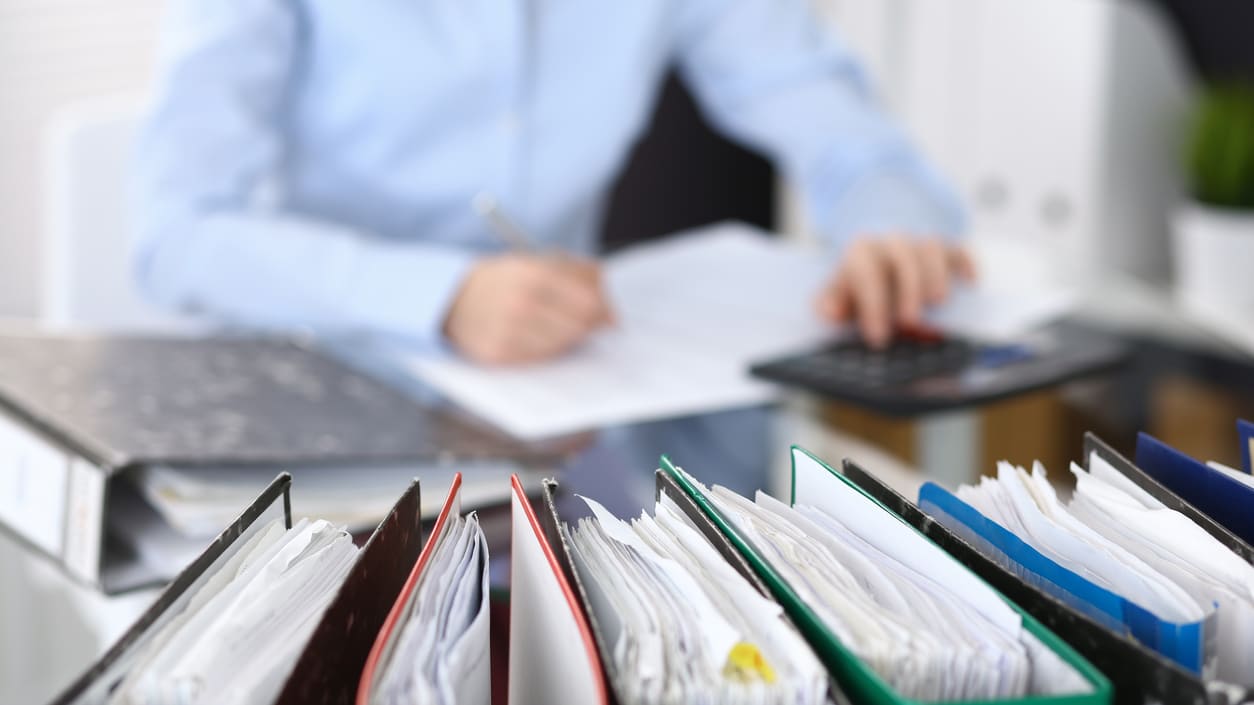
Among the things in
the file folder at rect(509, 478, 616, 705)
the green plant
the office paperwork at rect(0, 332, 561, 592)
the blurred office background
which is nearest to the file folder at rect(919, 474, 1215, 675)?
the file folder at rect(509, 478, 616, 705)

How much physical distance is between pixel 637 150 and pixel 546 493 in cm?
214

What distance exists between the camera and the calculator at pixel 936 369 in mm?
750

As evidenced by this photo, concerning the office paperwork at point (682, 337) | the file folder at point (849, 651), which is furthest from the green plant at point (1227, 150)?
the file folder at point (849, 651)

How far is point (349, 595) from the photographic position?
0.89 feet

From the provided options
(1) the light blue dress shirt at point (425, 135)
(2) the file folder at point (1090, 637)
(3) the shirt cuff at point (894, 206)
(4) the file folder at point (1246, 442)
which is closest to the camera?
(2) the file folder at point (1090, 637)

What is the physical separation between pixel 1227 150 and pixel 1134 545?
167 centimetres

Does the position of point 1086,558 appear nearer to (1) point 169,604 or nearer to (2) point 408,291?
(1) point 169,604

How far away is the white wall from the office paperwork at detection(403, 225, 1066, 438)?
1189mm

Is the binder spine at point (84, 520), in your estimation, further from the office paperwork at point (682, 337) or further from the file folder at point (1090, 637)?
the file folder at point (1090, 637)

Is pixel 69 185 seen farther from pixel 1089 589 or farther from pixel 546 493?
pixel 1089 589

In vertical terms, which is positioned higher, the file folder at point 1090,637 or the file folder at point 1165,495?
the file folder at point 1165,495

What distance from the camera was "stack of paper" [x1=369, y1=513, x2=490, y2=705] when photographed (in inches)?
10.1

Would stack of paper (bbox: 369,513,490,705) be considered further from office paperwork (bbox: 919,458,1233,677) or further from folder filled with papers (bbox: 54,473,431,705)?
office paperwork (bbox: 919,458,1233,677)

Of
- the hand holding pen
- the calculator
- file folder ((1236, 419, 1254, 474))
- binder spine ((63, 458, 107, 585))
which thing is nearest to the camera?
file folder ((1236, 419, 1254, 474))
